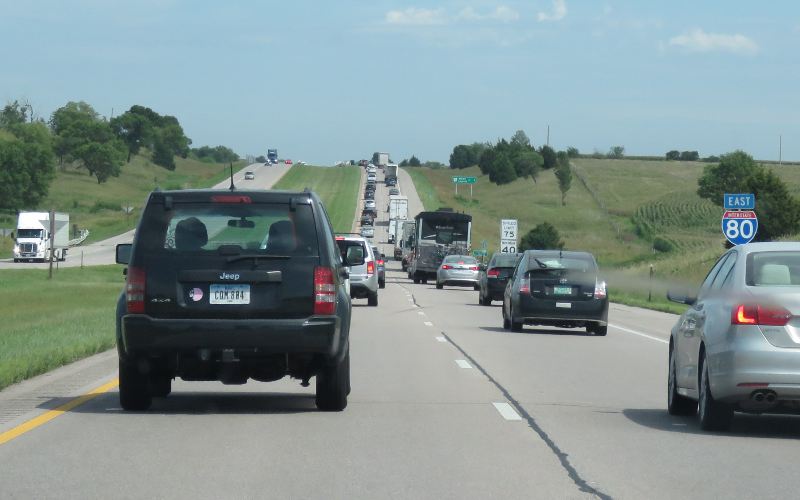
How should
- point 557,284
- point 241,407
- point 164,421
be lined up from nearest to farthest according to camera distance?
point 164,421, point 241,407, point 557,284

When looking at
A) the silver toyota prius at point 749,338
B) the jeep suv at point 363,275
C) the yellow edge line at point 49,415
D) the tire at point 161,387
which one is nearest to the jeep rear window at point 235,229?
the yellow edge line at point 49,415

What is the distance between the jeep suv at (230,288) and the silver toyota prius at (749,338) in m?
3.16

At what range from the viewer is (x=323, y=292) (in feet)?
39.1

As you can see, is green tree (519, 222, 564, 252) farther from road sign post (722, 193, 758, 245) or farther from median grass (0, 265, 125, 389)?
road sign post (722, 193, 758, 245)

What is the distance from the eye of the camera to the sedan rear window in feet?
36.3

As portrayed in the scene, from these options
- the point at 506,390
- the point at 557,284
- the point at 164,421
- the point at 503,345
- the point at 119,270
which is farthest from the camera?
the point at 119,270

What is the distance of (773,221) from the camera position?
76.8 metres

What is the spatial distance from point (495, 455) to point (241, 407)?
12.2 feet

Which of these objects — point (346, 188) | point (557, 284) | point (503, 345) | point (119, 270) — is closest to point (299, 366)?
point (503, 345)

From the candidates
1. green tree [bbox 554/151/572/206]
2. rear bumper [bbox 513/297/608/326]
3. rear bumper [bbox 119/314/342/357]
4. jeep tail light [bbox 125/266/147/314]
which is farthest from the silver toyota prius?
green tree [bbox 554/151/572/206]

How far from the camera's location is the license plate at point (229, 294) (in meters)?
11.9

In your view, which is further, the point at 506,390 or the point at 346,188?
the point at 346,188

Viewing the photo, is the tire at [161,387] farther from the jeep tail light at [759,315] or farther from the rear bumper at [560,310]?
the rear bumper at [560,310]

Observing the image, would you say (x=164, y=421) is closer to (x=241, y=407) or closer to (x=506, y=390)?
(x=241, y=407)
